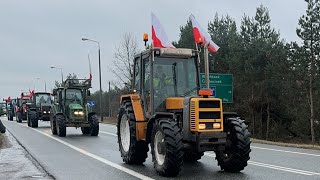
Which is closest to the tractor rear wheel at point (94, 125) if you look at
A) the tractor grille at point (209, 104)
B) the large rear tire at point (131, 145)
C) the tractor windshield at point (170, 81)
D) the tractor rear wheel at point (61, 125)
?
the tractor rear wheel at point (61, 125)

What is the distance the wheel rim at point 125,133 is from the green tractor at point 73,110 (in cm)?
1004

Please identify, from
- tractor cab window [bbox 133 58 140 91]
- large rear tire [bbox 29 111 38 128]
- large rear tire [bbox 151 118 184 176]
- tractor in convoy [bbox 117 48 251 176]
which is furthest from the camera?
large rear tire [bbox 29 111 38 128]

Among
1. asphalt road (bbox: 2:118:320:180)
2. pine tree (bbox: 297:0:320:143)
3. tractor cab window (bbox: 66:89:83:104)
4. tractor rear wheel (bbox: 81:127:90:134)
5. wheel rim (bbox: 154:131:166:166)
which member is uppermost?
pine tree (bbox: 297:0:320:143)

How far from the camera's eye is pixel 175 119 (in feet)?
33.3

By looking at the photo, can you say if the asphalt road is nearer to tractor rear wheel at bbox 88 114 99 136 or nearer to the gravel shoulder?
the gravel shoulder

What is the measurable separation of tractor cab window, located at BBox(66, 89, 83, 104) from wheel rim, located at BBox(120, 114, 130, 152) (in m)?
11.7

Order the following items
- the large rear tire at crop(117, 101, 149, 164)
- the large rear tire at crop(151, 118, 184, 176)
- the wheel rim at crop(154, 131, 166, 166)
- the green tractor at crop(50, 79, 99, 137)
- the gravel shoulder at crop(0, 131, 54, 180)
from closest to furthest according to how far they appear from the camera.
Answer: the large rear tire at crop(151, 118, 184, 176) → the wheel rim at crop(154, 131, 166, 166) → the gravel shoulder at crop(0, 131, 54, 180) → the large rear tire at crop(117, 101, 149, 164) → the green tractor at crop(50, 79, 99, 137)

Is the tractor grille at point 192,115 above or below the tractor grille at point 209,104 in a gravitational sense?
below

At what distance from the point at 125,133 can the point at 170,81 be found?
8.35ft

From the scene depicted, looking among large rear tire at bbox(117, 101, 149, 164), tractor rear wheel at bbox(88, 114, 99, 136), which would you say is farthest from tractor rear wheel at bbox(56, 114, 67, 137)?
large rear tire at bbox(117, 101, 149, 164)

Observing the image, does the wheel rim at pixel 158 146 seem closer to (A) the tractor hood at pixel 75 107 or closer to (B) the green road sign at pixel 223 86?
(A) the tractor hood at pixel 75 107

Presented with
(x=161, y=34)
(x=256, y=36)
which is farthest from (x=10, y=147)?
(x=256, y=36)

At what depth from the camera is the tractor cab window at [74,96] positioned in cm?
2430

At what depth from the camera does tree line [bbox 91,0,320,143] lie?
136ft
